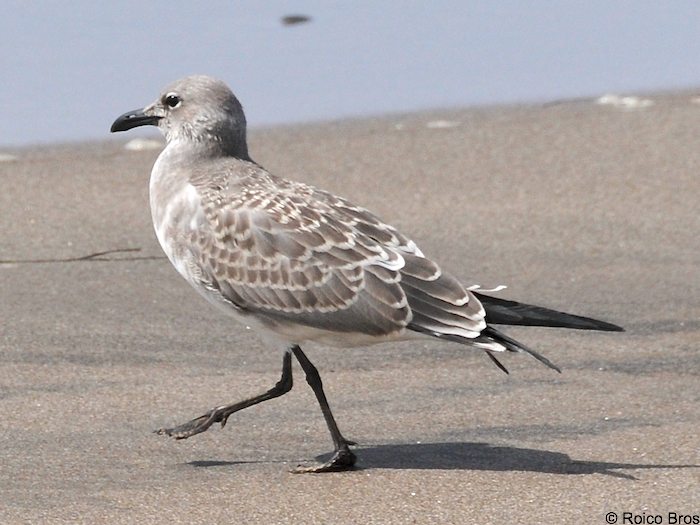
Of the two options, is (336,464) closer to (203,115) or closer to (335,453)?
(335,453)

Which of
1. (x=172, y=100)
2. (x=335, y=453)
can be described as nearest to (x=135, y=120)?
(x=172, y=100)

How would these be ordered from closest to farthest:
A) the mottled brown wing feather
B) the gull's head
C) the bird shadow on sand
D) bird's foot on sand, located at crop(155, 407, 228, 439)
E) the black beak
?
the bird shadow on sand → the mottled brown wing feather → bird's foot on sand, located at crop(155, 407, 228, 439) → the gull's head → the black beak

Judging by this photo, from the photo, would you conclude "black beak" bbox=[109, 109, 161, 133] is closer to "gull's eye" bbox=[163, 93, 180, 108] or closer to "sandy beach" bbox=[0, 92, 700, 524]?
"gull's eye" bbox=[163, 93, 180, 108]

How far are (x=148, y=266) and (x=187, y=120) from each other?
191 centimetres

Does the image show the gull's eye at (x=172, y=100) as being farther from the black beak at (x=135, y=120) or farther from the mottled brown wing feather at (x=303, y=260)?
the mottled brown wing feather at (x=303, y=260)

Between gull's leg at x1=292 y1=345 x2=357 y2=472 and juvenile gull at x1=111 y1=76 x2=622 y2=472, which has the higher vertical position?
juvenile gull at x1=111 y1=76 x2=622 y2=472

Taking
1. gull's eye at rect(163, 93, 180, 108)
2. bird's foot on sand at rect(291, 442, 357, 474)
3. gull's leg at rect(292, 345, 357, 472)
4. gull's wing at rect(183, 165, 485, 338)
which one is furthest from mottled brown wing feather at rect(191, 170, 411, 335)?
gull's eye at rect(163, 93, 180, 108)

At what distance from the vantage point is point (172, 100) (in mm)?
5977

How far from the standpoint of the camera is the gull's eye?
5.96m

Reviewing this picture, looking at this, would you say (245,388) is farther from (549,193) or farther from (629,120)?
(629,120)

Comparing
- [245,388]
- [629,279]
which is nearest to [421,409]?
[245,388]

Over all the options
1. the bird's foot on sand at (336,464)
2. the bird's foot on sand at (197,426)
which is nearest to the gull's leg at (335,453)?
the bird's foot on sand at (336,464)

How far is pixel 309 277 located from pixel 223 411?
567 mm

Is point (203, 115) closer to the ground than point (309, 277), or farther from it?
farther from it
